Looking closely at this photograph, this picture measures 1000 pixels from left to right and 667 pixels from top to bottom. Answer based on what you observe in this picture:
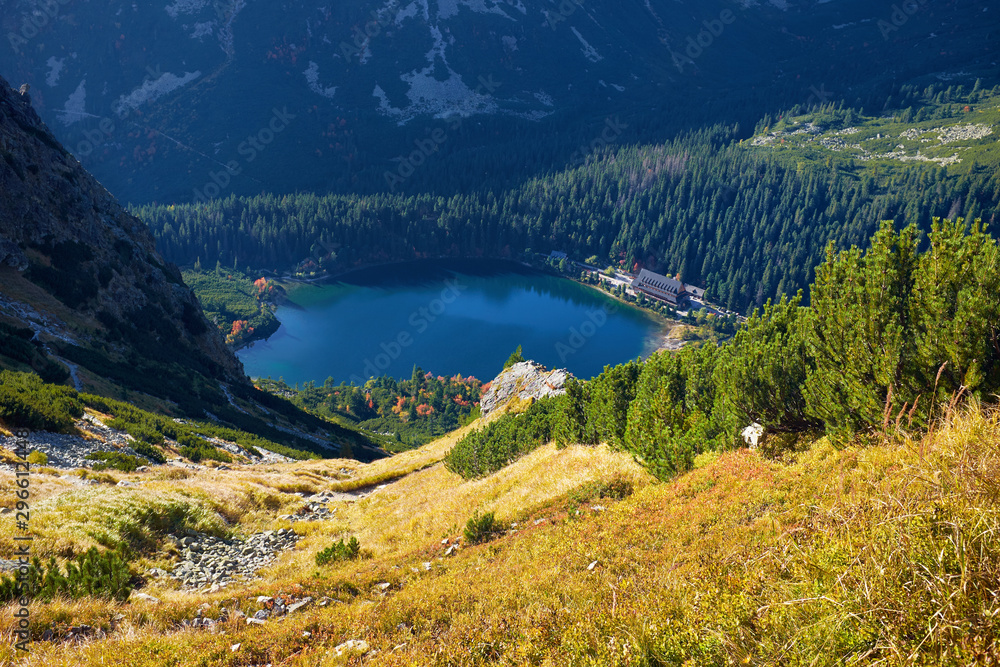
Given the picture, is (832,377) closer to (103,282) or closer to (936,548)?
(936,548)

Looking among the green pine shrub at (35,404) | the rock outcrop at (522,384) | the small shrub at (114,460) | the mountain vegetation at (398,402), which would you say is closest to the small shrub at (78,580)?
the small shrub at (114,460)

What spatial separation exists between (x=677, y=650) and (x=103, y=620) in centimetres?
1041

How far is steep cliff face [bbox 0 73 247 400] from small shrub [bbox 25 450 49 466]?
18417 mm

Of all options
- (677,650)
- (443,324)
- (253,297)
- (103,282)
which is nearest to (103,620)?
(677,650)

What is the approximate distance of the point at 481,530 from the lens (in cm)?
1562

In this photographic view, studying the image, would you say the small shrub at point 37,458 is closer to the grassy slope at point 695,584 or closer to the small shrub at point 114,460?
the small shrub at point 114,460

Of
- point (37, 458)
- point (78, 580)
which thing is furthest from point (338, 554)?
point (37, 458)

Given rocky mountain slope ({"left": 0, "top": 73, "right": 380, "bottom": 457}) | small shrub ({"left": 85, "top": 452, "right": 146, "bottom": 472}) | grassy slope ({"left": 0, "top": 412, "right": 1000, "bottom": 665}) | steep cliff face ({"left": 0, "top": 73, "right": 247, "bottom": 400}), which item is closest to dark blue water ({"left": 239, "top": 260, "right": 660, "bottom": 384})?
rocky mountain slope ({"left": 0, "top": 73, "right": 380, "bottom": 457})

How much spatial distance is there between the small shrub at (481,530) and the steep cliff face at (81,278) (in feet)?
114

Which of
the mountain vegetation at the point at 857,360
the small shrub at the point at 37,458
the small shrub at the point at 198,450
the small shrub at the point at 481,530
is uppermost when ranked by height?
the mountain vegetation at the point at 857,360

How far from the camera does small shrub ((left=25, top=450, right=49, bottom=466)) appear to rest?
20.9 m

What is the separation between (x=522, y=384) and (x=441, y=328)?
267ft

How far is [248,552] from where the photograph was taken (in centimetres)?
1830

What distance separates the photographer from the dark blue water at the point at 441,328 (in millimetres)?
125375
